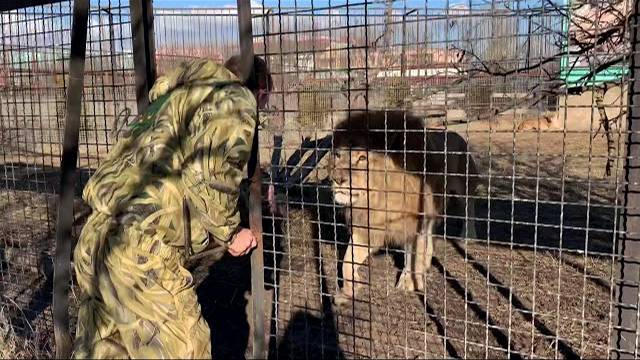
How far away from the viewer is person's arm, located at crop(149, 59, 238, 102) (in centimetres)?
270

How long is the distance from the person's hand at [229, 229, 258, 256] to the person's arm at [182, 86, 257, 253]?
229mm

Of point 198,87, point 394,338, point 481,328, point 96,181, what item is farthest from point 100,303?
point 481,328

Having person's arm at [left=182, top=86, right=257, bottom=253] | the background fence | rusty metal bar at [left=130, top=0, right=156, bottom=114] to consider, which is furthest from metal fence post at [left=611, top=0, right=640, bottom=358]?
rusty metal bar at [left=130, top=0, right=156, bottom=114]

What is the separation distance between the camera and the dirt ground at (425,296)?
13.4 ft

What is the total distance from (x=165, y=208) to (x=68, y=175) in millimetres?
1340

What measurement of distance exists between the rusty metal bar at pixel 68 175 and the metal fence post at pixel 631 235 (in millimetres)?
2892

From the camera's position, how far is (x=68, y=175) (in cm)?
365

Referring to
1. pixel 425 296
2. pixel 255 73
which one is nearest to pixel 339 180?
pixel 425 296

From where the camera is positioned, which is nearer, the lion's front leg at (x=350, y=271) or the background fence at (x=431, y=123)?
the background fence at (x=431, y=123)

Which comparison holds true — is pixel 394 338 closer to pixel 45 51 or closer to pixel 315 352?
pixel 315 352

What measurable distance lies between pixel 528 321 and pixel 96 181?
12.0ft

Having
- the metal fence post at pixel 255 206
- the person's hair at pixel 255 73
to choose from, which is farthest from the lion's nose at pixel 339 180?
the person's hair at pixel 255 73

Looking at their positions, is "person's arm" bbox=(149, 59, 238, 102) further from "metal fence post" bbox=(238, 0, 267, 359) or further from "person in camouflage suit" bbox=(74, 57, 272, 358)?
"metal fence post" bbox=(238, 0, 267, 359)

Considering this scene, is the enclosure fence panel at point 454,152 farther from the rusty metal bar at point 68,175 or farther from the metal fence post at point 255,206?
the rusty metal bar at point 68,175
